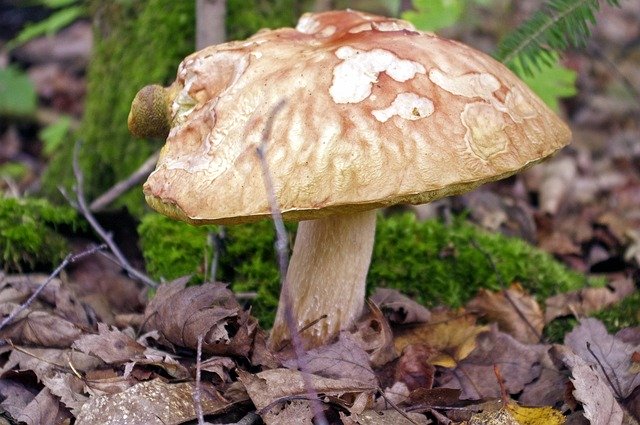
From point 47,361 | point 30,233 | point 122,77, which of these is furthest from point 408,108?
point 122,77

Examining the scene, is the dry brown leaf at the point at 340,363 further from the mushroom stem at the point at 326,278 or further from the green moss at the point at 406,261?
the green moss at the point at 406,261

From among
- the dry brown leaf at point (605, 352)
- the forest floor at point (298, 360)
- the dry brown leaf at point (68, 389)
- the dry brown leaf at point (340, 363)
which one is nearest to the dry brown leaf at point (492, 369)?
the forest floor at point (298, 360)

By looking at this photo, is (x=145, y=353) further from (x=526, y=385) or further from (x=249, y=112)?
(x=526, y=385)

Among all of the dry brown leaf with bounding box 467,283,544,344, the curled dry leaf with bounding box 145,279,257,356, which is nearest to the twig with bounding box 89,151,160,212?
the curled dry leaf with bounding box 145,279,257,356

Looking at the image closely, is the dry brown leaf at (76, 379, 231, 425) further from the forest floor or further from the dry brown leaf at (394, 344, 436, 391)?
the dry brown leaf at (394, 344, 436, 391)

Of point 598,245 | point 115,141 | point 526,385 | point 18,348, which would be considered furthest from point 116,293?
point 598,245

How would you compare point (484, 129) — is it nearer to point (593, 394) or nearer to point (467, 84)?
point (467, 84)
